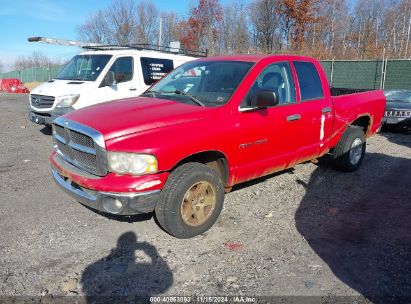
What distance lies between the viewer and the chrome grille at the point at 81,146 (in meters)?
3.44

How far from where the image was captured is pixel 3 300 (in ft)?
9.39

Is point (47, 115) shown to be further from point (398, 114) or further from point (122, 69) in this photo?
point (398, 114)

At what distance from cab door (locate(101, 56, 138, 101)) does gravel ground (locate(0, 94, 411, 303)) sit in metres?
3.53

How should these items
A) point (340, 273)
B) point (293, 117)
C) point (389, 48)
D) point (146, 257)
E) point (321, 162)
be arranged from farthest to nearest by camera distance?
point (389, 48) → point (321, 162) → point (293, 117) → point (146, 257) → point (340, 273)

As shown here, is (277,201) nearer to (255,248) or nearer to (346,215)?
(346,215)

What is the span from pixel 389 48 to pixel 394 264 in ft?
132

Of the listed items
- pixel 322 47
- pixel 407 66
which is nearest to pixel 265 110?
pixel 407 66

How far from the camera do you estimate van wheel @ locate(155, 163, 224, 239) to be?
11.7ft

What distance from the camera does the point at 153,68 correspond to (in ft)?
31.9

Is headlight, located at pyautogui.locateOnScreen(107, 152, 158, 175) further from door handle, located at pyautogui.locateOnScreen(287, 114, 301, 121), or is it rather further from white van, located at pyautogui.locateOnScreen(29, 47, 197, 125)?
white van, located at pyautogui.locateOnScreen(29, 47, 197, 125)

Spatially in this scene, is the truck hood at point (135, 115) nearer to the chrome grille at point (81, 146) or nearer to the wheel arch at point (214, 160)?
the chrome grille at point (81, 146)

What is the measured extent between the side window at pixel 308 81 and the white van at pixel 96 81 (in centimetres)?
494

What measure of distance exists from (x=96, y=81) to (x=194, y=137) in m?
5.73

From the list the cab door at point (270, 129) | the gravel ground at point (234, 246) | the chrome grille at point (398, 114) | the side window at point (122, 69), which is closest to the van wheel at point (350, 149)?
the gravel ground at point (234, 246)
